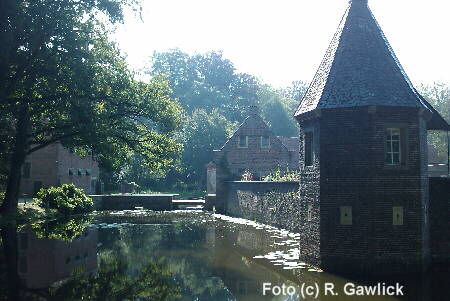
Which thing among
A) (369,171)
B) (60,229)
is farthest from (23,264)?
(369,171)

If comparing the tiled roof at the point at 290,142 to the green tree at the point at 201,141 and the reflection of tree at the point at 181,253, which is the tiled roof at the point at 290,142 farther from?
the reflection of tree at the point at 181,253

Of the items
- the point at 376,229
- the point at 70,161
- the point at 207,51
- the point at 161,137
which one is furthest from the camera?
the point at 207,51

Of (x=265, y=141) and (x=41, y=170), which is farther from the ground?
(x=265, y=141)

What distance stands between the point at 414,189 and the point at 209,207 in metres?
26.6

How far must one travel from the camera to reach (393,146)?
1522cm

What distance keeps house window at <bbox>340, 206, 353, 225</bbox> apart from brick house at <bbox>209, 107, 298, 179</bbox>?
32215 millimetres

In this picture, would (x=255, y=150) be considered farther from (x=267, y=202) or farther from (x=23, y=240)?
(x=23, y=240)

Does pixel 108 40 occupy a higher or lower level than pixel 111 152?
higher

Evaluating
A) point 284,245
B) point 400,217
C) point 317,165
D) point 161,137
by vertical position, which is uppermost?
point 161,137

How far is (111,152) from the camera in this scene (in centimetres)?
2619

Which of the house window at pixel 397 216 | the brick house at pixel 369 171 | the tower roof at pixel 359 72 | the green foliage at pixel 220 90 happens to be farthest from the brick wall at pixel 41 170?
the house window at pixel 397 216

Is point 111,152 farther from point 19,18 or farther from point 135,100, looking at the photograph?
point 19,18

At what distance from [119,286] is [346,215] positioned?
22.6 feet

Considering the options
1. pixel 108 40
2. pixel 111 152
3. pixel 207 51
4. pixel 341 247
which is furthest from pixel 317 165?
pixel 207 51
